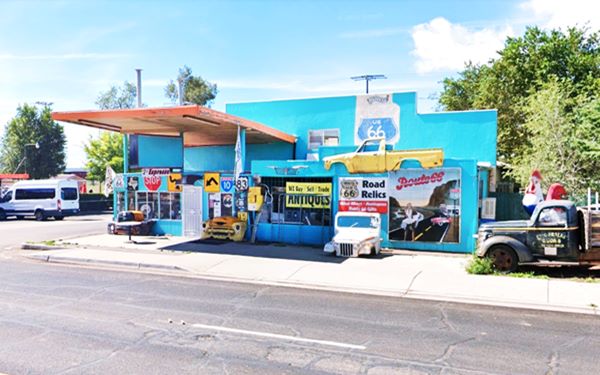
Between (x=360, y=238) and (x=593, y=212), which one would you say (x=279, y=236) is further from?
(x=593, y=212)

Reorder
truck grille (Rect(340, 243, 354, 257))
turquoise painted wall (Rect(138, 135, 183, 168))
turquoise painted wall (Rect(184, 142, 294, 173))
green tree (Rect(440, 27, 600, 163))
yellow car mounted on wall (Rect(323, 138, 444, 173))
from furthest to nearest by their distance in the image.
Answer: green tree (Rect(440, 27, 600, 163))
turquoise painted wall (Rect(138, 135, 183, 168))
turquoise painted wall (Rect(184, 142, 294, 173))
yellow car mounted on wall (Rect(323, 138, 444, 173))
truck grille (Rect(340, 243, 354, 257))

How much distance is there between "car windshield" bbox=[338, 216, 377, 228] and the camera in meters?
15.0

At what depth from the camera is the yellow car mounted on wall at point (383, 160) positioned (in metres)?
14.6

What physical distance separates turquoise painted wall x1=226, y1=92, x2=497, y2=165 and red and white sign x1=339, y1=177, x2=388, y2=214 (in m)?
2.10

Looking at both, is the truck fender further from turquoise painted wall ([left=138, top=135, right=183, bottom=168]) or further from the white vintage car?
turquoise painted wall ([left=138, top=135, right=183, bottom=168])

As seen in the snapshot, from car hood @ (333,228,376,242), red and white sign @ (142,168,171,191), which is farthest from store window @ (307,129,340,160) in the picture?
car hood @ (333,228,376,242)

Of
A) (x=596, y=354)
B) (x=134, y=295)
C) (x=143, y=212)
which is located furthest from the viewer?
(x=143, y=212)

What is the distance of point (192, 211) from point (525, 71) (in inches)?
930

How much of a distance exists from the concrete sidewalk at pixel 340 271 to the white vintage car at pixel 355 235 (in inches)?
15.6

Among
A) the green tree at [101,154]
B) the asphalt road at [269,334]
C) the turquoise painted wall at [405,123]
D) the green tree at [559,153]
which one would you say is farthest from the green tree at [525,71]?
the green tree at [101,154]

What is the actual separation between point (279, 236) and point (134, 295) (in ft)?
25.9

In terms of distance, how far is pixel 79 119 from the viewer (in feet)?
52.0

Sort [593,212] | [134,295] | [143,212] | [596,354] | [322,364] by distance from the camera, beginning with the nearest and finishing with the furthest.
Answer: [322,364]
[596,354]
[134,295]
[593,212]
[143,212]

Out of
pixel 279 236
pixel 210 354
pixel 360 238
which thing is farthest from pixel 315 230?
pixel 210 354
